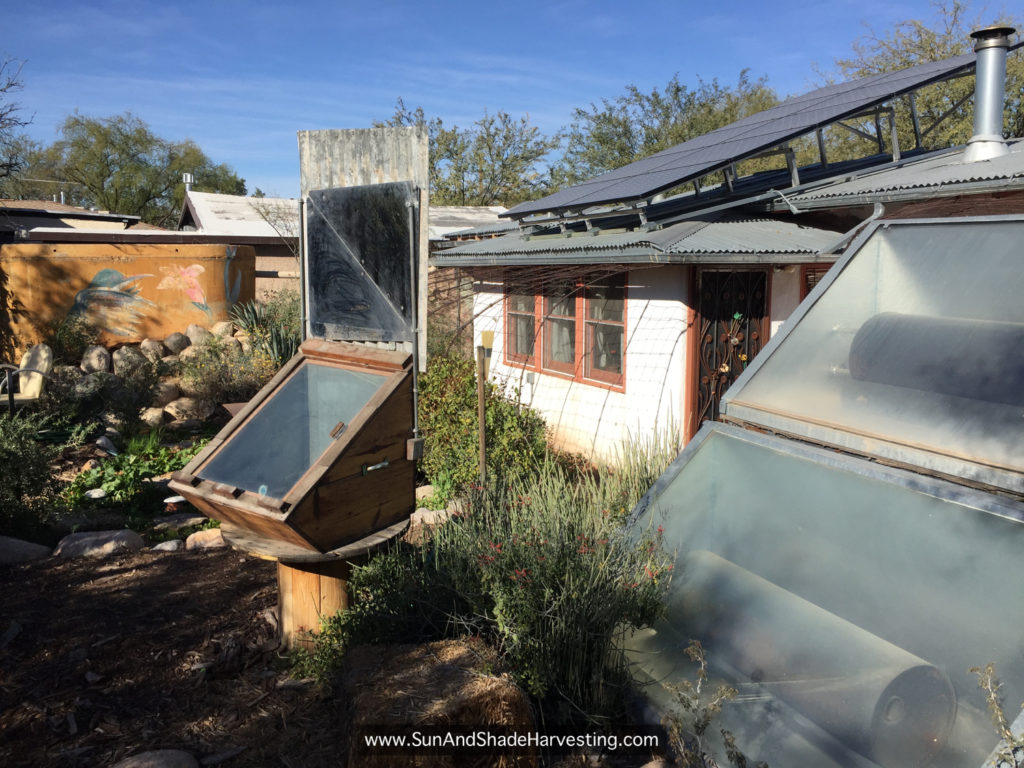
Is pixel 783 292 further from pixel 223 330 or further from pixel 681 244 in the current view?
pixel 223 330

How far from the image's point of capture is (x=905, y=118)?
18641 millimetres

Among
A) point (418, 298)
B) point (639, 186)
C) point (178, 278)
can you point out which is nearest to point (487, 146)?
point (178, 278)

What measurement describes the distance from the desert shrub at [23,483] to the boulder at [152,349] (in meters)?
5.49

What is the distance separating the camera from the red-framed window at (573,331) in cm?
789

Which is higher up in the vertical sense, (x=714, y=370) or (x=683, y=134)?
(x=683, y=134)

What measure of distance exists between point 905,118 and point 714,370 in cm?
1512

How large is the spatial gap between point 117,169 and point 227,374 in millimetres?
37111

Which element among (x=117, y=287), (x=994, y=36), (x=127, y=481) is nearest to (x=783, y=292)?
(x=994, y=36)

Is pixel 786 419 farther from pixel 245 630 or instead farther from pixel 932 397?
pixel 245 630

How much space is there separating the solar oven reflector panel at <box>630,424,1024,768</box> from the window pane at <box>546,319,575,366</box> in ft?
19.8

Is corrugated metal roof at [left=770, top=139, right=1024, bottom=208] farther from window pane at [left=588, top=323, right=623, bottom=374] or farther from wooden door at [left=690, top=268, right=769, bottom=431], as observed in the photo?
window pane at [left=588, top=323, right=623, bottom=374]

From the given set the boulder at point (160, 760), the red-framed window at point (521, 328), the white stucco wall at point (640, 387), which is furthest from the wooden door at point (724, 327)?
the boulder at point (160, 760)

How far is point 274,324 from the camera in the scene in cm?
1138

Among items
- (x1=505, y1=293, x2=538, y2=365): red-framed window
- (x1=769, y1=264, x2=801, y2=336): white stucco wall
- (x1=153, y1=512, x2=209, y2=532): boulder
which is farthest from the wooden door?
(x1=153, y1=512, x2=209, y2=532): boulder
